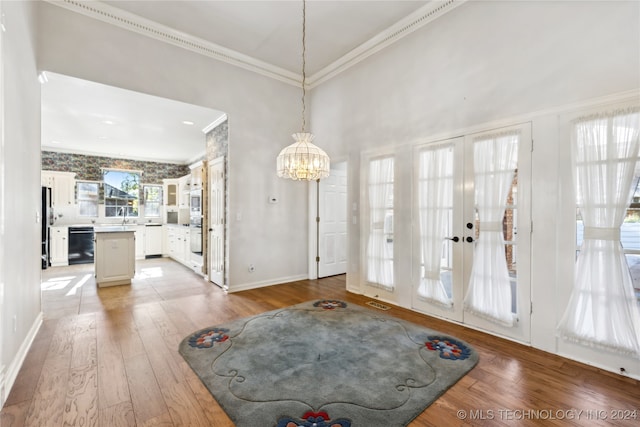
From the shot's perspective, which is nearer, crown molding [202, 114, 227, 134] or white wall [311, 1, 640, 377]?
white wall [311, 1, 640, 377]

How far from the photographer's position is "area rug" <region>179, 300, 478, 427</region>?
1885mm

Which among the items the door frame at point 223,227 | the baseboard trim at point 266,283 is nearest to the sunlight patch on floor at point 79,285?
the door frame at point 223,227

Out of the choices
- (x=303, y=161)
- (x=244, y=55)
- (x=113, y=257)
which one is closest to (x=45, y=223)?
(x=113, y=257)

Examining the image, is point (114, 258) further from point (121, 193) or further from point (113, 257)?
point (121, 193)

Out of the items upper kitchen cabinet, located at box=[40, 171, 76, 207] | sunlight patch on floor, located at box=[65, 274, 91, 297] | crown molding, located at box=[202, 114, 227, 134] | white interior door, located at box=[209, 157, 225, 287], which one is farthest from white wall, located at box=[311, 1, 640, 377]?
upper kitchen cabinet, located at box=[40, 171, 76, 207]

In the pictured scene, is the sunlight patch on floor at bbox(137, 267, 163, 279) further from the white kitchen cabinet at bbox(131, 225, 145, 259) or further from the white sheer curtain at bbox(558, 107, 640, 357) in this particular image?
the white sheer curtain at bbox(558, 107, 640, 357)

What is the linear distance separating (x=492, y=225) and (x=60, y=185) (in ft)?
32.4

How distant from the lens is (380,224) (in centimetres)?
428

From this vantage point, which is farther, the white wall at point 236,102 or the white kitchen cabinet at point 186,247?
the white kitchen cabinet at point 186,247

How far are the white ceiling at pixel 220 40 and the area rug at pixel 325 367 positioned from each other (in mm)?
3551

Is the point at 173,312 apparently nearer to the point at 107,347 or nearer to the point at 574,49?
the point at 107,347

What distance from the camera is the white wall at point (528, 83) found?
2.45m

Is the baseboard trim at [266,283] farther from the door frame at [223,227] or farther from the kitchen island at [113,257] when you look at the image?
the kitchen island at [113,257]

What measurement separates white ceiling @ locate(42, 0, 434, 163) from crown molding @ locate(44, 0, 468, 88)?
56 millimetres
